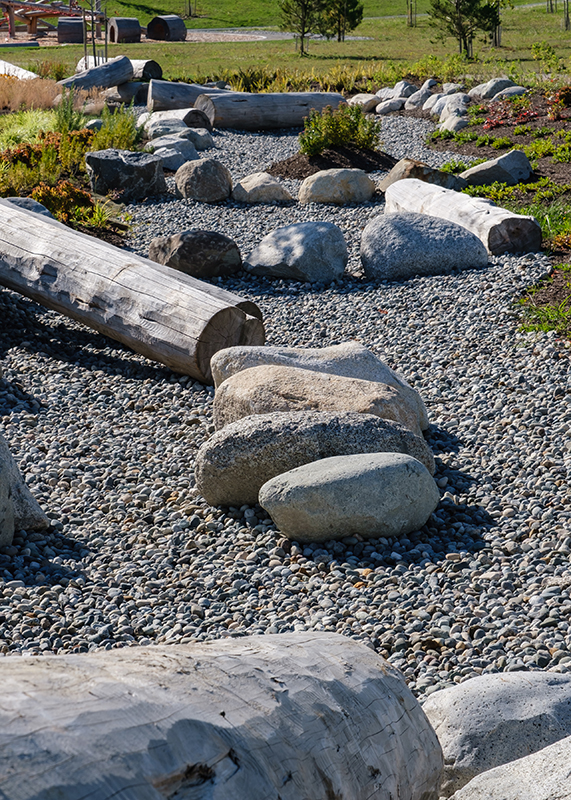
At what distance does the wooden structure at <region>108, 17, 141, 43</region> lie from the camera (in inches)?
1323

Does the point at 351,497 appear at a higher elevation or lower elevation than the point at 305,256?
lower

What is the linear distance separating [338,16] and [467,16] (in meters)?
8.28

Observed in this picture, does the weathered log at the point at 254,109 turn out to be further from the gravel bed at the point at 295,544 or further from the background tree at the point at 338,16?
the background tree at the point at 338,16

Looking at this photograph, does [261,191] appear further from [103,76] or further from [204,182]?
[103,76]

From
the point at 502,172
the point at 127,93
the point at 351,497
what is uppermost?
the point at 127,93

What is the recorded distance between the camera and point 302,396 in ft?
14.9

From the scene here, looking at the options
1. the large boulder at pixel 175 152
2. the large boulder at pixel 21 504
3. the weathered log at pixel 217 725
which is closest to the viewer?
the weathered log at pixel 217 725

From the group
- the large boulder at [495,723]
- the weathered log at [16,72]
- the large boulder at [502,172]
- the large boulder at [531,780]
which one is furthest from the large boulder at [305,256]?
the weathered log at [16,72]

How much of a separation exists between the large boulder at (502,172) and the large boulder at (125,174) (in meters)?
4.35

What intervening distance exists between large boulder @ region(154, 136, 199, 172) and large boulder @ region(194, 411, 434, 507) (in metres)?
9.51

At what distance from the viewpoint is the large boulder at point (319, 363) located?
503cm

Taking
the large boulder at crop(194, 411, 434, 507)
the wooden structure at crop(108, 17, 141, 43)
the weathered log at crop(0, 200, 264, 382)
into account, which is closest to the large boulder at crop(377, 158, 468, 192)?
the weathered log at crop(0, 200, 264, 382)

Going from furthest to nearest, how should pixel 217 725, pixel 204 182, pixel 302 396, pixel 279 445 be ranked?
pixel 204 182, pixel 302 396, pixel 279 445, pixel 217 725

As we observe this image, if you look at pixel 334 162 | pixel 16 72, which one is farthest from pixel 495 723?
pixel 16 72
